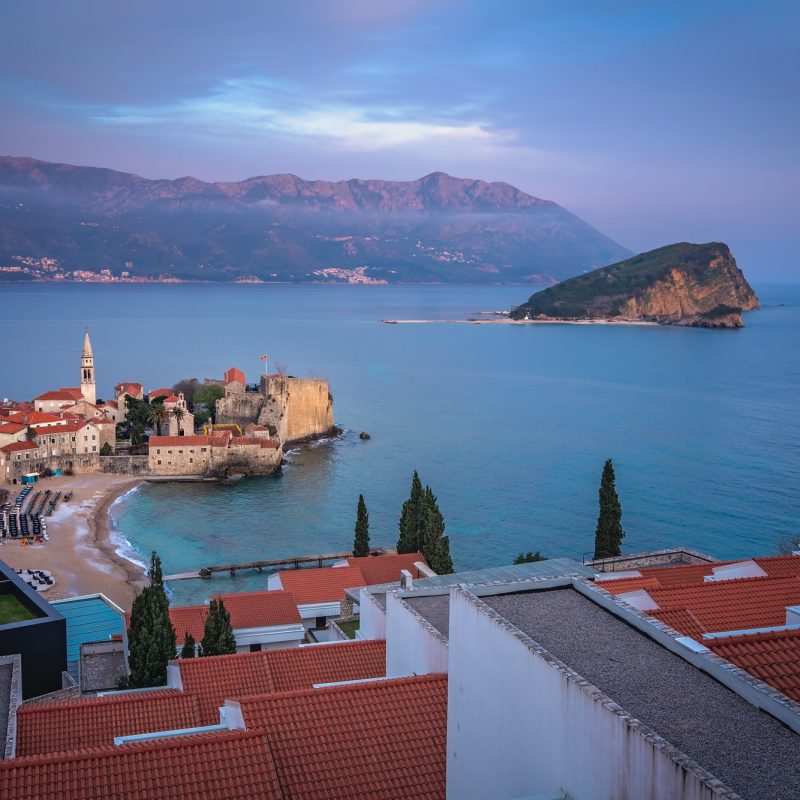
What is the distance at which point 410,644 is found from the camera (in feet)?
30.0

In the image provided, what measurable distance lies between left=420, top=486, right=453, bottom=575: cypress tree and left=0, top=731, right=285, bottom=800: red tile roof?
15.7 m

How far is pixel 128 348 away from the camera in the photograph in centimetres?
9731

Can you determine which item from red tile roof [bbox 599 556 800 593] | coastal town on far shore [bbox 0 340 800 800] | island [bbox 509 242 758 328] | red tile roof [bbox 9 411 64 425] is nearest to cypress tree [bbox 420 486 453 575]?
coastal town on far shore [bbox 0 340 800 800]

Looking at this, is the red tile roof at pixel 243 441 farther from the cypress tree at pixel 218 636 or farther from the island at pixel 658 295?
the island at pixel 658 295

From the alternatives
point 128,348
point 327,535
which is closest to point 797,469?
point 327,535

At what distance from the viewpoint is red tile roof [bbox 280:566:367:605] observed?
19516 mm

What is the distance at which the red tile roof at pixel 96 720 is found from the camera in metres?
8.58

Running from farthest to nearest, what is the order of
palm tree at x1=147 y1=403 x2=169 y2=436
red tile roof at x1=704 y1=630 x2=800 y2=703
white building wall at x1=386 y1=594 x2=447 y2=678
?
palm tree at x1=147 y1=403 x2=169 y2=436 → white building wall at x1=386 y1=594 x2=447 y2=678 → red tile roof at x1=704 y1=630 x2=800 y2=703

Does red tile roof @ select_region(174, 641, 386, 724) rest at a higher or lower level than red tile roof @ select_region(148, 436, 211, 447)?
higher

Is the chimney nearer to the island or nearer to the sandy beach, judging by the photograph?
the sandy beach

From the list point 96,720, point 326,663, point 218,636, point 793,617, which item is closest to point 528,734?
point 793,617

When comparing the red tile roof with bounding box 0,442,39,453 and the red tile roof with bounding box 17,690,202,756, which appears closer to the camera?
the red tile roof with bounding box 17,690,202,756

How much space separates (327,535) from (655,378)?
55.2 m

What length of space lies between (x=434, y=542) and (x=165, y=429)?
27.0 m
